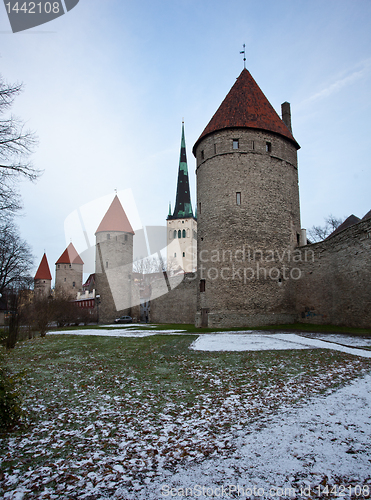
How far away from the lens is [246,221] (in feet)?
60.4

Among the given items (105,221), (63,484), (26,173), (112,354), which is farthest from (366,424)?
(105,221)

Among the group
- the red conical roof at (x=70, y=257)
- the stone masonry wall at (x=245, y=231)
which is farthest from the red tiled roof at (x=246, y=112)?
the red conical roof at (x=70, y=257)

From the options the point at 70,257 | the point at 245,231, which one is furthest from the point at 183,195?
the point at 245,231

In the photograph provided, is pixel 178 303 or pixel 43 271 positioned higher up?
pixel 43 271

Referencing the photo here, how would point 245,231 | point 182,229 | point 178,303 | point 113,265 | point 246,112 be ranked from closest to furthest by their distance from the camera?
point 245,231 < point 246,112 < point 178,303 < point 113,265 < point 182,229

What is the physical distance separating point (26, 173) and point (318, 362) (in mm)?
7666

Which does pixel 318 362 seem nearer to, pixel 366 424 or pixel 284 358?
pixel 284 358

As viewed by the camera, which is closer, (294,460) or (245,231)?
(294,460)

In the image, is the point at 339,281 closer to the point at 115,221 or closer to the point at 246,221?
the point at 246,221

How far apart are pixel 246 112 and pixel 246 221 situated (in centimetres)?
646

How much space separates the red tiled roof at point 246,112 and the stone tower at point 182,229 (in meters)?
38.3

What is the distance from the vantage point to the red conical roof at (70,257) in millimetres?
55844

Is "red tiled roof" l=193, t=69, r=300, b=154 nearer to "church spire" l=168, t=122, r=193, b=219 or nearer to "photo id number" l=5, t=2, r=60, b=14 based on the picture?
"photo id number" l=5, t=2, r=60, b=14

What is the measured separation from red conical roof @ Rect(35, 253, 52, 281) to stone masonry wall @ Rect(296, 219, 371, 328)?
161ft
